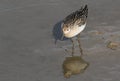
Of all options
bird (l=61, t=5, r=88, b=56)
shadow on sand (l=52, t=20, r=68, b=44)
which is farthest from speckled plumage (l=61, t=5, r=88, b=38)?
shadow on sand (l=52, t=20, r=68, b=44)

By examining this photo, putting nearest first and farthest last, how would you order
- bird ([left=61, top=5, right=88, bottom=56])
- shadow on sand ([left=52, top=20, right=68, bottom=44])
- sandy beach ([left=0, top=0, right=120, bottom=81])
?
sandy beach ([left=0, top=0, right=120, bottom=81]), bird ([left=61, top=5, right=88, bottom=56]), shadow on sand ([left=52, top=20, right=68, bottom=44])

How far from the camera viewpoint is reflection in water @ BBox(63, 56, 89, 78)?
923 centimetres

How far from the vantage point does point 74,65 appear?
31.5 feet

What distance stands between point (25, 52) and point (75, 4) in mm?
3648

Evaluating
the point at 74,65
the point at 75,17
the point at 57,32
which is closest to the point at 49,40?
the point at 57,32

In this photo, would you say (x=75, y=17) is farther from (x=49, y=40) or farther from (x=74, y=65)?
(x=74, y=65)

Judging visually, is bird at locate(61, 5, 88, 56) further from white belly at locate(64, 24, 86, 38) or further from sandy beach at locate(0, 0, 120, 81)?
sandy beach at locate(0, 0, 120, 81)

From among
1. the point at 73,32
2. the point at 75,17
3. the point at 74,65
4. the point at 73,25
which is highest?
the point at 75,17

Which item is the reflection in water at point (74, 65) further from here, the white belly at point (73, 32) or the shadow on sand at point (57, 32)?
the shadow on sand at point (57, 32)

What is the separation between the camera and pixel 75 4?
43.1 ft

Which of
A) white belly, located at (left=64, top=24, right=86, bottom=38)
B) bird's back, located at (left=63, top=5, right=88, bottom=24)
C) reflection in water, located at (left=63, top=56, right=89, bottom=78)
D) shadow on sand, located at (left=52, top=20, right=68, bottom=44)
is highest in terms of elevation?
bird's back, located at (left=63, top=5, right=88, bottom=24)

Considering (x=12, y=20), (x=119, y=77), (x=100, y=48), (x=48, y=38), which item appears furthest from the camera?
(x=12, y=20)

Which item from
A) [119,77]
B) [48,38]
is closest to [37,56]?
[48,38]

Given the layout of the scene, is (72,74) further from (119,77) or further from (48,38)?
(48,38)
